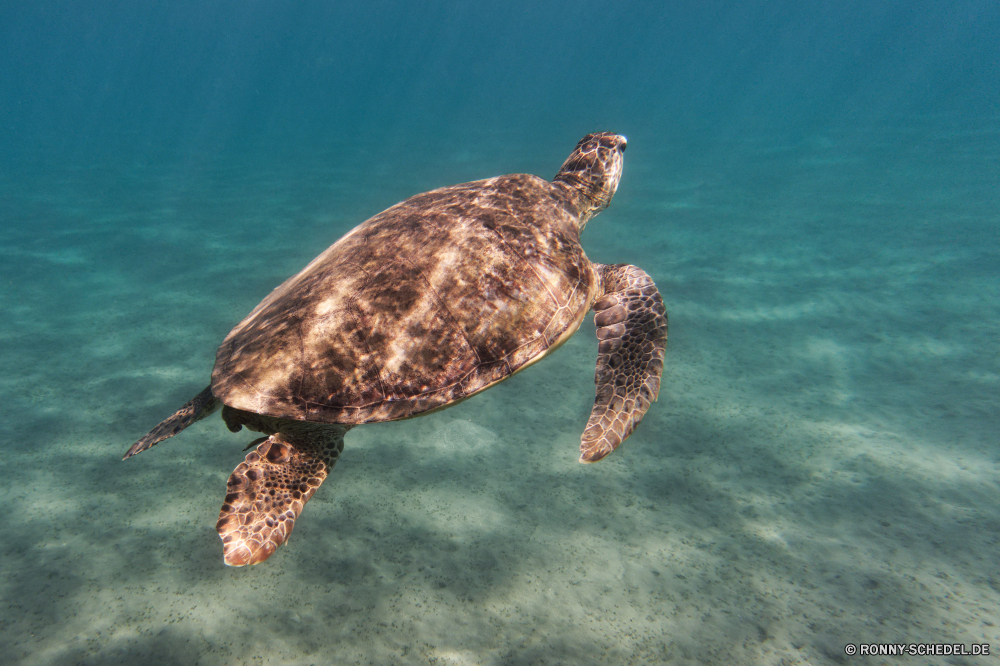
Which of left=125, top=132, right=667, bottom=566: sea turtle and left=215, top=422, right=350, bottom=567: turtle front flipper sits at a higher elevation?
left=125, top=132, right=667, bottom=566: sea turtle

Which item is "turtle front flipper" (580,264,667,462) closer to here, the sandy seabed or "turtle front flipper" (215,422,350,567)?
the sandy seabed

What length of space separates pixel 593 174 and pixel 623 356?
7.89 feet

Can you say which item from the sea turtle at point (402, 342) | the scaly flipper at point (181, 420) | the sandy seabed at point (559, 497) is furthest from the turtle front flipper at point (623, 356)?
the scaly flipper at point (181, 420)

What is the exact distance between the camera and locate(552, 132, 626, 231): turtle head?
4.86 metres

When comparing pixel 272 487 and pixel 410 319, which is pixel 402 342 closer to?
pixel 410 319

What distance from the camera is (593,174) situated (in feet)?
16.1

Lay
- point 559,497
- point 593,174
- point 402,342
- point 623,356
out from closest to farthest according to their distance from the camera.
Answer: point 402,342, point 623,356, point 559,497, point 593,174

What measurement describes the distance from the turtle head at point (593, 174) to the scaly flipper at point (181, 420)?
3.78 meters

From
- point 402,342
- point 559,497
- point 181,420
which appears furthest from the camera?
point 559,497

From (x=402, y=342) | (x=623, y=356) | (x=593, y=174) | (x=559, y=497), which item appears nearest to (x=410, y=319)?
(x=402, y=342)

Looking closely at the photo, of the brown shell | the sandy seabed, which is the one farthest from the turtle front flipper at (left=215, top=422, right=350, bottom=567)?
the sandy seabed

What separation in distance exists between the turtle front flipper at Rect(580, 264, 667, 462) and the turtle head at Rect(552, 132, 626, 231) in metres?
1.02

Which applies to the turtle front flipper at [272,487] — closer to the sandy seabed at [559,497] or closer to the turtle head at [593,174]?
the sandy seabed at [559,497]

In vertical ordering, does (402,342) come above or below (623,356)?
below
